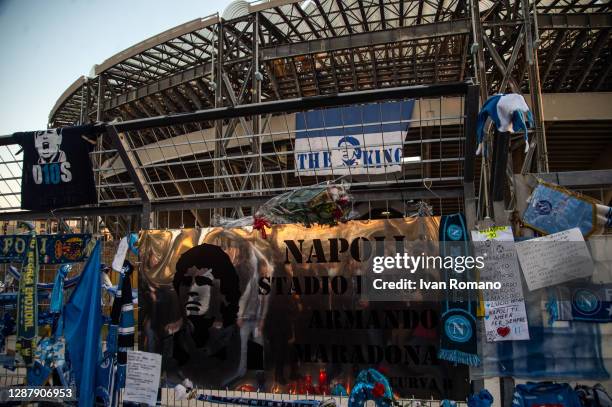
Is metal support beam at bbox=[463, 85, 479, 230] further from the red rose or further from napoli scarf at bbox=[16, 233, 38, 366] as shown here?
napoli scarf at bbox=[16, 233, 38, 366]

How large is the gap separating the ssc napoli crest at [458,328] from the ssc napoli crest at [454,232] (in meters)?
0.55

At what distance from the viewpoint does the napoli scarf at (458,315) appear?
3.02 m

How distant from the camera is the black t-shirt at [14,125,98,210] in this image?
4.05 m

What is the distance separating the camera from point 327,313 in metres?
3.37

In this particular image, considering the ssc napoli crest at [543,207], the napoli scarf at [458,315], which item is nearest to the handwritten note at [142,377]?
the napoli scarf at [458,315]

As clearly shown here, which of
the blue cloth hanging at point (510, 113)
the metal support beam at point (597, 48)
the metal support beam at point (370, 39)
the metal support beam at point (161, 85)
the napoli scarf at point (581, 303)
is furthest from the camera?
the metal support beam at point (161, 85)

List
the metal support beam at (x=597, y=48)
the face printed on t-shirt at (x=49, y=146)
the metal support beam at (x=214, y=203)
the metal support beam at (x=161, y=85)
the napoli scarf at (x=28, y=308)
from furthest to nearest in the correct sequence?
the metal support beam at (x=161, y=85) → the metal support beam at (x=597, y=48) → the napoli scarf at (x=28, y=308) → the face printed on t-shirt at (x=49, y=146) → the metal support beam at (x=214, y=203)

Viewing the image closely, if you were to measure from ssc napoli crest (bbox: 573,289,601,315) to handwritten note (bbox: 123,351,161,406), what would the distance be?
3.21 meters

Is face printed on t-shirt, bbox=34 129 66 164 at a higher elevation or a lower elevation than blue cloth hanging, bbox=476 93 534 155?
higher

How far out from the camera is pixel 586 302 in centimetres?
284

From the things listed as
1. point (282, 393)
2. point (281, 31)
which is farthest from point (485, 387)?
point (281, 31)

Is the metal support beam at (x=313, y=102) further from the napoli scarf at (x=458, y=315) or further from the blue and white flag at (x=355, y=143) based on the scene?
the napoli scarf at (x=458, y=315)

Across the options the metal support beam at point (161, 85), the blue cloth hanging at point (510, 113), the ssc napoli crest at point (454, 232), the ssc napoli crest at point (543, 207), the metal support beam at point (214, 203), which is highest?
the metal support beam at point (161, 85)

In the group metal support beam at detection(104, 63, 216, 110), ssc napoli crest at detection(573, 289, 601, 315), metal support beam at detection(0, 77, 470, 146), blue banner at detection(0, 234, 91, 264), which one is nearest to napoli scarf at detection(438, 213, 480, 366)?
ssc napoli crest at detection(573, 289, 601, 315)
